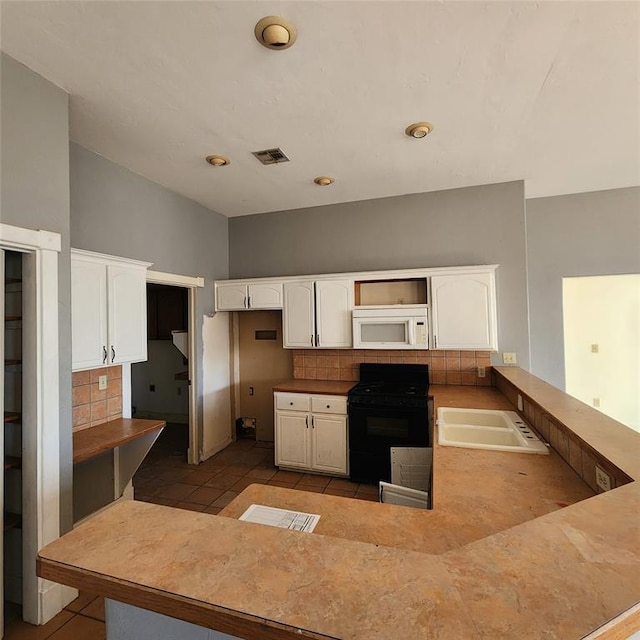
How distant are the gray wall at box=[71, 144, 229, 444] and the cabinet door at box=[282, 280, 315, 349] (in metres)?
0.97

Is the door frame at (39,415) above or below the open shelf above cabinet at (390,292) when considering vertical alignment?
below

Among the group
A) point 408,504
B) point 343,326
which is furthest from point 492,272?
point 408,504

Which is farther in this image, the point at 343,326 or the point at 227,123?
the point at 343,326

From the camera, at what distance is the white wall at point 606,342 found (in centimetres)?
437

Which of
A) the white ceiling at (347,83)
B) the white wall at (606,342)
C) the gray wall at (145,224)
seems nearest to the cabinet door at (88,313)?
the gray wall at (145,224)

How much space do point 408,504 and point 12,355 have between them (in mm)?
2201

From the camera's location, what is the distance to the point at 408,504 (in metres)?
1.71

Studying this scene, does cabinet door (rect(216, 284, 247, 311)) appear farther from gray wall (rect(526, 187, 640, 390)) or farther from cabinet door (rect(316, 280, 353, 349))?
gray wall (rect(526, 187, 640, 390))

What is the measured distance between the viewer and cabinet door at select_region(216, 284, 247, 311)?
3.99m

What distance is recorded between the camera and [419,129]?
240 cm

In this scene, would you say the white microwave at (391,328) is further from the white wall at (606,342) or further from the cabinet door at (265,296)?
the white wall at (606,342)

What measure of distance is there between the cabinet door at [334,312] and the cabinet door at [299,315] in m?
0.09

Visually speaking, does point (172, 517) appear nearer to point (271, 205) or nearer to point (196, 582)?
point (196, 582)

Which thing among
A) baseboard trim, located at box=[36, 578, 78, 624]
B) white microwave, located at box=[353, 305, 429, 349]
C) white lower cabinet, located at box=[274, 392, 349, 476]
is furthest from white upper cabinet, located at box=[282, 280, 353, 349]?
baseboard trim, located at box=[36, 578, 78, 624]
